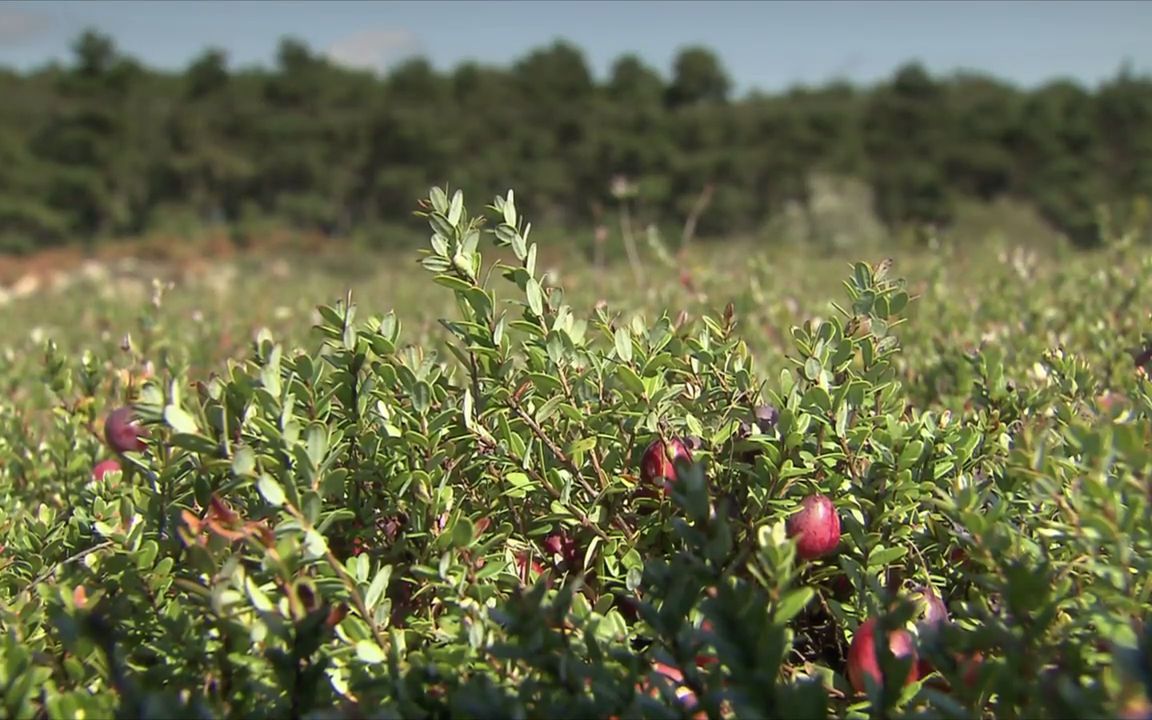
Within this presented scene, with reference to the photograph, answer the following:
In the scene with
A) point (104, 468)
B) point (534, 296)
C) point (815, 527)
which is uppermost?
point (534, 296)

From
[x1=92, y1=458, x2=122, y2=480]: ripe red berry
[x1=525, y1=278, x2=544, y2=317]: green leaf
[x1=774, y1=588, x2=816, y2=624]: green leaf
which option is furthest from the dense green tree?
[x1=774, y1=588, x2=816, y2=624]: green leaf

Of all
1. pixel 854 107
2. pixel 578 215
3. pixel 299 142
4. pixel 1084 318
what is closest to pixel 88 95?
pixel 299 142

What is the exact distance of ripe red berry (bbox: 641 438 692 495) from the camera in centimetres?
125

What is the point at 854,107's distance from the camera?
96.4 feet

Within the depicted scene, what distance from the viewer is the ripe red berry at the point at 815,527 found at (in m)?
1.16

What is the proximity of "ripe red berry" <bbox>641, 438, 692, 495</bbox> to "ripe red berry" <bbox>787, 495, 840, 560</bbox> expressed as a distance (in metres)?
0.15

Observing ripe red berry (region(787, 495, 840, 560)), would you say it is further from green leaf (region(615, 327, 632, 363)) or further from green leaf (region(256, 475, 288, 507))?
green leaf (region(256, 475, 288, 507))

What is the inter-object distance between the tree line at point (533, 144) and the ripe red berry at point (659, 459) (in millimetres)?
24534

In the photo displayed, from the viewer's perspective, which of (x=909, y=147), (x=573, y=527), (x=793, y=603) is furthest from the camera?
(x=909, y=147)

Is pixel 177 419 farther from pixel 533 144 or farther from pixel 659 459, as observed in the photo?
pixel 533 144

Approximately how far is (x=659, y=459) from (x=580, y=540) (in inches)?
5.7

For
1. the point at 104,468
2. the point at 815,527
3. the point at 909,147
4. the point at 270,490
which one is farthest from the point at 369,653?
the point at 909,147

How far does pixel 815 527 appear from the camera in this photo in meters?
1.17

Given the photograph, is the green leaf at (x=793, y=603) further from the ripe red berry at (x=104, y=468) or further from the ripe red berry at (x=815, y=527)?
the ripe red berry at (x=104, y=468)
